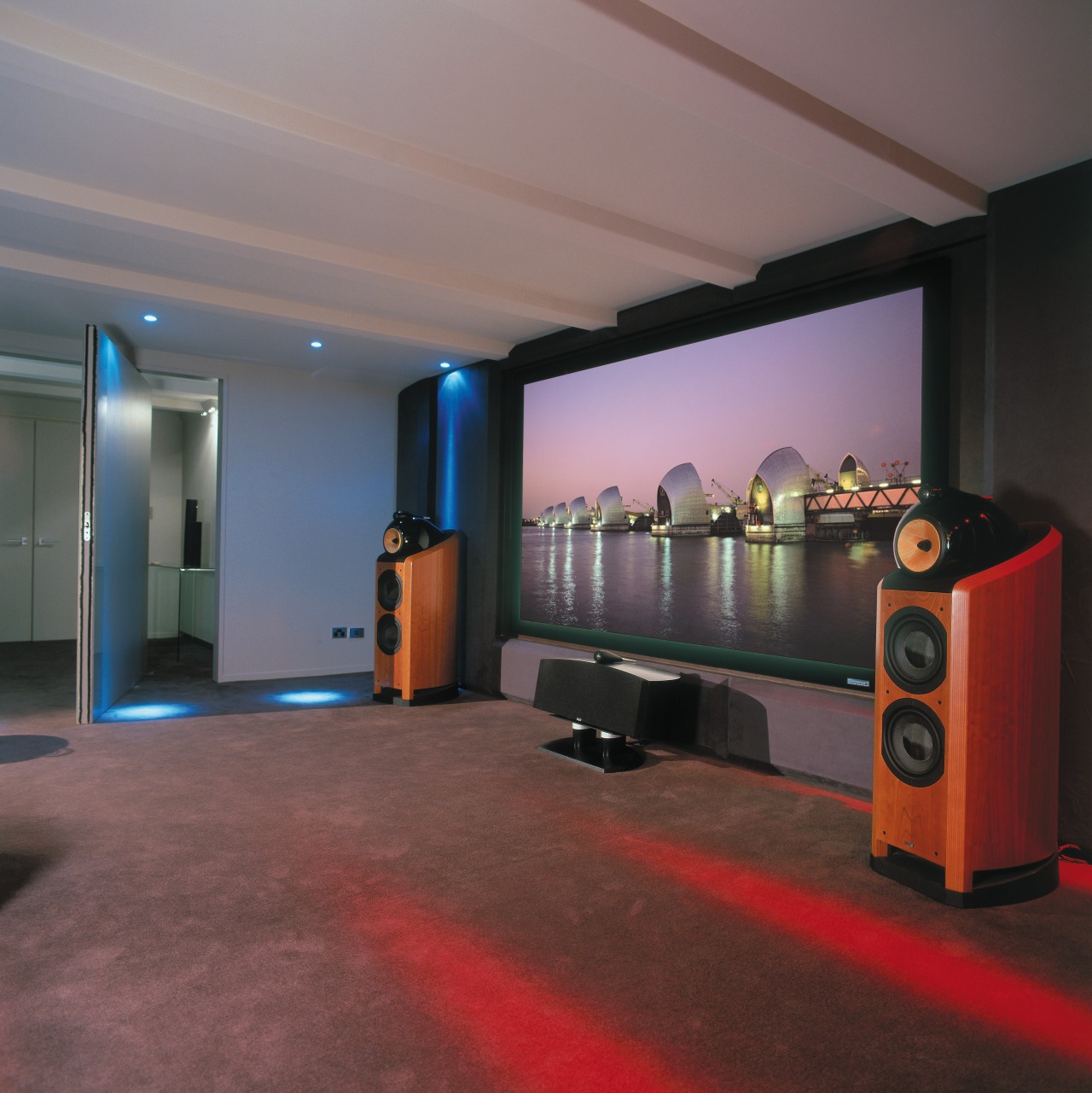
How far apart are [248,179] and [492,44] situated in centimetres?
132

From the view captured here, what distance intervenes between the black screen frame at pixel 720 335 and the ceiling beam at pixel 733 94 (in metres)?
0.44

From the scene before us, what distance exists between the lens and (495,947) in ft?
6.56

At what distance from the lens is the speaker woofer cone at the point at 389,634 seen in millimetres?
5195

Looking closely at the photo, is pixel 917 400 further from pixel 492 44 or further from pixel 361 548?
pixel 361 548

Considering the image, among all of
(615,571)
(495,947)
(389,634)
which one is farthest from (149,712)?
(495,947)

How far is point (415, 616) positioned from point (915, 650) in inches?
134

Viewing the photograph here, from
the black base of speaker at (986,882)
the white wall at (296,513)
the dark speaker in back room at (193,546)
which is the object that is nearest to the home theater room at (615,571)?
the black base of speaker at (986,882)

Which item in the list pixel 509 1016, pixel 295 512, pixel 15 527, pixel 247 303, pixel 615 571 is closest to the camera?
pixel 509 1016

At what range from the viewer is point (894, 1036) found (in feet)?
5.40

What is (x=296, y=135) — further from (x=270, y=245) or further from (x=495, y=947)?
(x=495, y=947)

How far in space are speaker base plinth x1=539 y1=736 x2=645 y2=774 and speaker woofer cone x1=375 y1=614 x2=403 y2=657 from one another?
1521 mm

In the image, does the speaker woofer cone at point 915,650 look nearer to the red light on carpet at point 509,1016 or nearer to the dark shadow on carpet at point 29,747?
the red light on carpet at point 509,1016

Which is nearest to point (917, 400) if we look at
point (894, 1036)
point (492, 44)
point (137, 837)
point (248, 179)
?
point (492, 44)

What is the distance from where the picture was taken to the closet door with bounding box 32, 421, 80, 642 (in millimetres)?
7676
